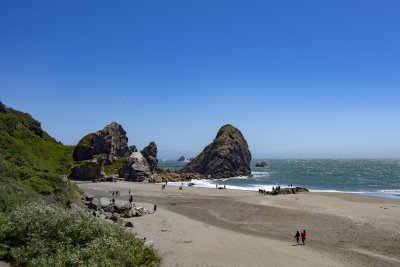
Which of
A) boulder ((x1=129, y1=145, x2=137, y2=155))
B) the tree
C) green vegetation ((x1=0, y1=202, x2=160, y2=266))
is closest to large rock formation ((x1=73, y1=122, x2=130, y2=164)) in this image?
boulder ((x1=129, y1=145, x2=137, y2=155))

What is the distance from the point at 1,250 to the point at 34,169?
1985 centimetres

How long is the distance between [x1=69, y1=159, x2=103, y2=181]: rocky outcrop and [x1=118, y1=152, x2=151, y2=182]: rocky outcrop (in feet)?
25.3

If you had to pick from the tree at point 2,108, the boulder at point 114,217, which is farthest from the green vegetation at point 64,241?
the tree at point 2,108

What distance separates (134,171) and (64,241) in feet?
237

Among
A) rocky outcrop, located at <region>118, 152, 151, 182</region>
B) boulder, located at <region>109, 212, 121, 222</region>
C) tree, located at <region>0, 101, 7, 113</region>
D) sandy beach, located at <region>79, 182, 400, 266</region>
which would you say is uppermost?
tree, located at <region>0, 101, 7, 113</region>

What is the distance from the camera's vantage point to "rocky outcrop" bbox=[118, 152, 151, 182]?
3519 inches

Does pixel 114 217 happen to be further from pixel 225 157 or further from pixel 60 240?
pixel 225 157

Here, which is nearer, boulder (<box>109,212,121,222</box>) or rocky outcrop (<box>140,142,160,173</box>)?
boulder (<box>109,212,121,222</box>)

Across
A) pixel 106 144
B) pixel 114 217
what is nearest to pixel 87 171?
pixel 106 144

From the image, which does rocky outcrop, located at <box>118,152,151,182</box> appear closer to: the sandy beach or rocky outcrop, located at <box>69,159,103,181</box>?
rocky outcrop, located at <box>69,159,103,181</box>

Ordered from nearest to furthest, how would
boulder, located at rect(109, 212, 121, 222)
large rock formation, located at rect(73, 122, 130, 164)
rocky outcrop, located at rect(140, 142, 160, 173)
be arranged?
boulder, located at rect(109, 212, 121, 222), large rock formation, located at rect(73, 122, 130, 164), rocky outcrop, located at rect(140, 142, 160, 173)

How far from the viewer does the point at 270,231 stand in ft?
114

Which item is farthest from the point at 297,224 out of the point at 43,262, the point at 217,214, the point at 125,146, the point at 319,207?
the point at 125,146

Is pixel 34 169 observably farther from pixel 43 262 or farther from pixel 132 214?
pixel 43 262
